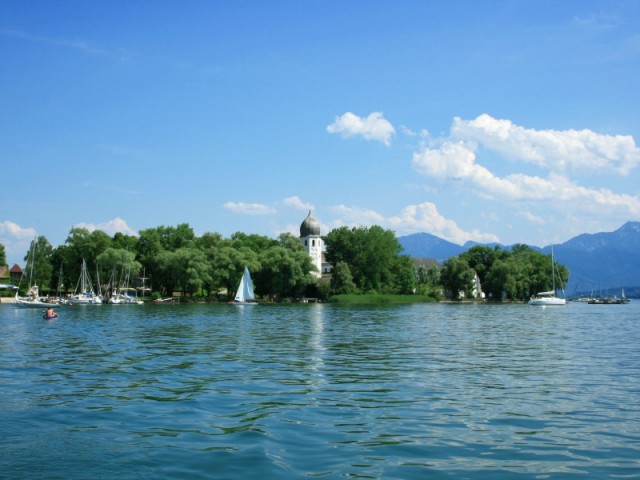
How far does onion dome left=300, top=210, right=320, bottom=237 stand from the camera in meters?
172

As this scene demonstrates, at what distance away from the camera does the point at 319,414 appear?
1461 centimetres

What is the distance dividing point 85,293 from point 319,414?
11377 centimetres

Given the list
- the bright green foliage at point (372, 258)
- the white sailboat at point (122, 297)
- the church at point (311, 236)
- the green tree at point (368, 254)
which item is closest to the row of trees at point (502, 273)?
the bright green foliage at point (372, 258)

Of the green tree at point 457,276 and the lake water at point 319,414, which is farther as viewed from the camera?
the green tree at point 457,276

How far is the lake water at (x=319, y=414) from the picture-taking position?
34.7 feet

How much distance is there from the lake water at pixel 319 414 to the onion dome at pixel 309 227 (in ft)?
469

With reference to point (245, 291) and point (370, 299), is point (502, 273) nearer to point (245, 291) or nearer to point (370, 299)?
point (370, 299)

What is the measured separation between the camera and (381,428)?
1316cm

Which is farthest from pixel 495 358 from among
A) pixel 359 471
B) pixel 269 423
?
pixel 359 471

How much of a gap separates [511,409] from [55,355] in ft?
69.1

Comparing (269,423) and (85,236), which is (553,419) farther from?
(85,236)

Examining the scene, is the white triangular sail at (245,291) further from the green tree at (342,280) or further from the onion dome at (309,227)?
the onion dome at (309,227)

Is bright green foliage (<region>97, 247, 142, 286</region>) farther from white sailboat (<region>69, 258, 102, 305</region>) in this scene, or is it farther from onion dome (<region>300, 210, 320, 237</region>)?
onion dome (<region>300, 210, 320, 237</region>)

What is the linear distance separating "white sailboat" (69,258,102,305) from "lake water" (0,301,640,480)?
281 ft
